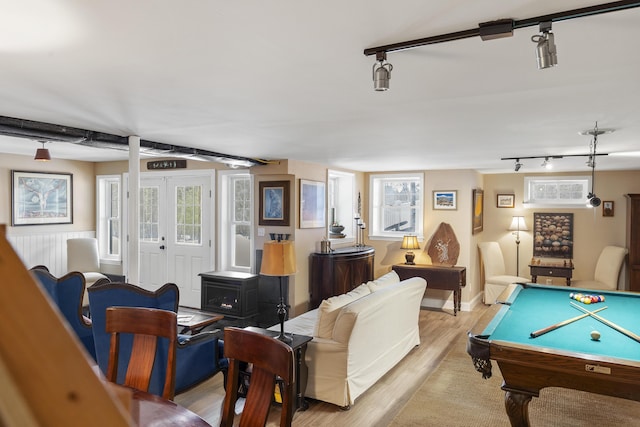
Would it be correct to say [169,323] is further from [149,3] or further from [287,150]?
[287,150]

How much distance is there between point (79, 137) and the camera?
3.72 metres

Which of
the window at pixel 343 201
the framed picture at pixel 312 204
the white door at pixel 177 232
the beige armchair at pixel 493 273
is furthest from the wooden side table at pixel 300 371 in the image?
the beige armchair at pixel 493 273

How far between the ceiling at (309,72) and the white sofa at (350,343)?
1.49 metres

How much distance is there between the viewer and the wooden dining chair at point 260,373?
1521 mm

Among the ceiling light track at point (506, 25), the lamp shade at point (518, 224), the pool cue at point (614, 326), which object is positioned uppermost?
the ceiling light track at point (506, 25)

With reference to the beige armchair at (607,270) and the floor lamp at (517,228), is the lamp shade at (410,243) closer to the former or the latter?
the floor lamp at (517,228)

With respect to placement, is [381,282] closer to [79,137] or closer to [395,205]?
[79,137]

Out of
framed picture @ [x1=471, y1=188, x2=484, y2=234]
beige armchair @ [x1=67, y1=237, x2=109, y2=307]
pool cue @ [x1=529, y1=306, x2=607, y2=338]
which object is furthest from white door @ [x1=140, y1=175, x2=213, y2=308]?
pool cue @ [x1=529, y1=306, x2=607, y2=338]

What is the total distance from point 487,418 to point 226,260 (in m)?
4.30

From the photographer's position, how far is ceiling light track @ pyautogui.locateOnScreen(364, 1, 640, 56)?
1.44 meters

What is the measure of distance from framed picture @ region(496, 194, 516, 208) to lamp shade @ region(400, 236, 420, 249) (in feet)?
5.65

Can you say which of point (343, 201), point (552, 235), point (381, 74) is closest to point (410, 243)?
point (343, 201)

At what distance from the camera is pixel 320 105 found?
2865 millimetres

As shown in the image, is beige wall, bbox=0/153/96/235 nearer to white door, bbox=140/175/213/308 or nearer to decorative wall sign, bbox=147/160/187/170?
white door, bbox=140/175/213/308
